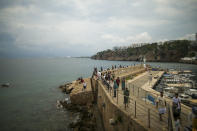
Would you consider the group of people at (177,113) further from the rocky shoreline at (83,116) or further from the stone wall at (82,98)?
the stone wall at (82,98)

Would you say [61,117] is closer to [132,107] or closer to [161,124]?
[132,107]

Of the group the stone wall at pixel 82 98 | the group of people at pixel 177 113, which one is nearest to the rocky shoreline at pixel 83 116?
the stone wall at pixel 82 98

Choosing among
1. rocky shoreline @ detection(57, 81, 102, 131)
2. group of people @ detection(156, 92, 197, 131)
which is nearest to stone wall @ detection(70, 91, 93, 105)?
rocky shoreline @ detection(57, 81, 102, 131)

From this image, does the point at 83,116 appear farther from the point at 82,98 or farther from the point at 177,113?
the point at 177,113

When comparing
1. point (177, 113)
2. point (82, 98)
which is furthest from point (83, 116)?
point (177, 113)

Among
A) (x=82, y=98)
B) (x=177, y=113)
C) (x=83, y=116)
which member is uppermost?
(x=177, y=113)

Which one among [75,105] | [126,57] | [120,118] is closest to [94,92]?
[75,105]

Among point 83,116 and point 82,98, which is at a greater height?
point 82,98

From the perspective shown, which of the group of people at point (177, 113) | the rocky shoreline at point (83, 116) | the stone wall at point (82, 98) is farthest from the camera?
the stone wall at point (82, 98)

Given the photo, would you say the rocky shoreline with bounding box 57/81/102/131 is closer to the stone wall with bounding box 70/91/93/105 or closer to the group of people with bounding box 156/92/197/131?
the stone wall with bounding box 70/91/93/105

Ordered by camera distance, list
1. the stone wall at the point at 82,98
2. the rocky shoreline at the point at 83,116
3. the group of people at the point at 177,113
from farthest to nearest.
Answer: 1. the stone wall at the point at 82,98
2. the rocky shoreline at the point at 83,116
3. the group of people at the point at 177,113

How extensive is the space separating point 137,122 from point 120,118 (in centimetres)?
172

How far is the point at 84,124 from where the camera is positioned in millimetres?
12891

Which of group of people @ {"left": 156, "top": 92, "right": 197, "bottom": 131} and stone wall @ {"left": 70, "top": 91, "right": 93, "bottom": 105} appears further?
stone wall @ {"left": 70, "top": 91, "right": 93, "bottom": 105}
